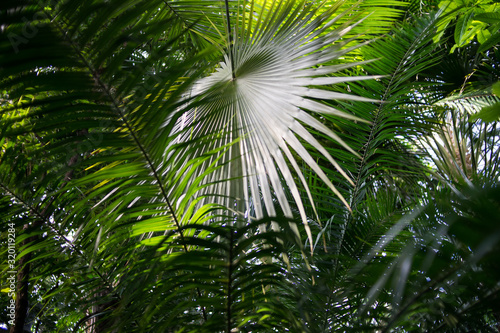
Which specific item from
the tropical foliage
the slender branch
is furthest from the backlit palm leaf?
the slender branch

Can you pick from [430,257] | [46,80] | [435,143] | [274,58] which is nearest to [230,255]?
[430,257]

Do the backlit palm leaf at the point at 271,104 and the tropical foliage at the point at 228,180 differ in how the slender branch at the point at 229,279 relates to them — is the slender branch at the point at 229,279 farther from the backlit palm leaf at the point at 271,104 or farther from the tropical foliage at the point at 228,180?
the backlit palm leaf at the point at 271,104

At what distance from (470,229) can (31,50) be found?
68 cm

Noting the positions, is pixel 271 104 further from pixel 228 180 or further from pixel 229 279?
pixel 229 279

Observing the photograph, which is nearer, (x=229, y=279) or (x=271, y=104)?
(x=229, y=279)

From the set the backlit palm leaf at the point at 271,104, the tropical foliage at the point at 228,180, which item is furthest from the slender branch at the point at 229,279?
the backlit palm leaf at the point at 271,104

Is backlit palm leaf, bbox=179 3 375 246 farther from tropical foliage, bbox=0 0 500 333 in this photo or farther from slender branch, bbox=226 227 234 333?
slender branch, bbox=226 227 234 333

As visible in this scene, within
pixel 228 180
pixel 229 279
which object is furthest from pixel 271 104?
pixel 229 279

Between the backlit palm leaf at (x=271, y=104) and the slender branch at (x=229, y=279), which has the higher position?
the backlit palm leaf at (x=271, y=104)

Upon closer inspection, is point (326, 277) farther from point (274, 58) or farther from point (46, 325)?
point (46, 325)

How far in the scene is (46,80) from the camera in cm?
70

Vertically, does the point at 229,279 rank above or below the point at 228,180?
below

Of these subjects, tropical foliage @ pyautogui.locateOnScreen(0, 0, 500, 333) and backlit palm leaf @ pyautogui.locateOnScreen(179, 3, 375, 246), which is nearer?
tropical foliage @ pyautogui.locateOnScreen(0, 0, 500, 333)

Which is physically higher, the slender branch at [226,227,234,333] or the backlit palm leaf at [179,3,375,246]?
the backlit palm leaf at [179,3,375,246]
